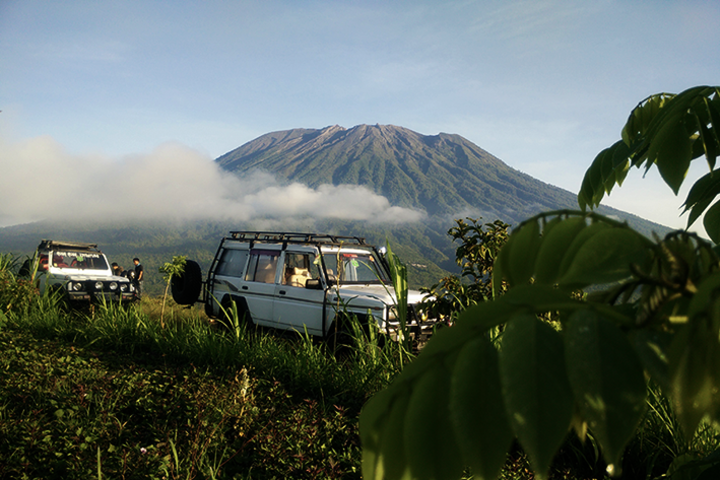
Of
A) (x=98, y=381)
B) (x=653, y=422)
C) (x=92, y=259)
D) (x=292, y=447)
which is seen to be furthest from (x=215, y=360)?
(x=92, y=259)

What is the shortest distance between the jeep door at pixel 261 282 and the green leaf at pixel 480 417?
777cm

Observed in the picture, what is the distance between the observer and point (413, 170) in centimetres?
17875

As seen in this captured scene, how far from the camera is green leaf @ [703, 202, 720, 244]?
3.83 feet

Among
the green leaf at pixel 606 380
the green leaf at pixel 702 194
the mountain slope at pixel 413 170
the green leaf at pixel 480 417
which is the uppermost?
the mountain slope at pixel 413 170

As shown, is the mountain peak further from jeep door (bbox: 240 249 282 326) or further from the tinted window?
jeep door (bbox: 240 249 282 326)

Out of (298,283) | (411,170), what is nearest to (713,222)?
(298,283)

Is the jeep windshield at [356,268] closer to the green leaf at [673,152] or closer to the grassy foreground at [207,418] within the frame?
the grassy foreground at [207,418]

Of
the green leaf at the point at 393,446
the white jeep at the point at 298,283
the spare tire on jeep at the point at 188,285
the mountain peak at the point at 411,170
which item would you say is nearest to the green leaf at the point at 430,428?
the green leaf at the point at 393,446

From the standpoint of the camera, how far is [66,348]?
578 cm

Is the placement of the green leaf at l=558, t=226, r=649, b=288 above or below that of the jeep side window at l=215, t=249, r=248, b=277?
above

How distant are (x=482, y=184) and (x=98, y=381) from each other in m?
166

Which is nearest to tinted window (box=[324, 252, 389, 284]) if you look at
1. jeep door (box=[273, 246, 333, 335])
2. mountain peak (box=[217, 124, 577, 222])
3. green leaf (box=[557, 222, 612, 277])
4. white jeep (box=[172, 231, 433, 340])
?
white jeep (box=[172, 231, 433, 340])

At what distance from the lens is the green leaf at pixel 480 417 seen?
1.57 ft

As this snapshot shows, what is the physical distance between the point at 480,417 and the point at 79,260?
599 inches
